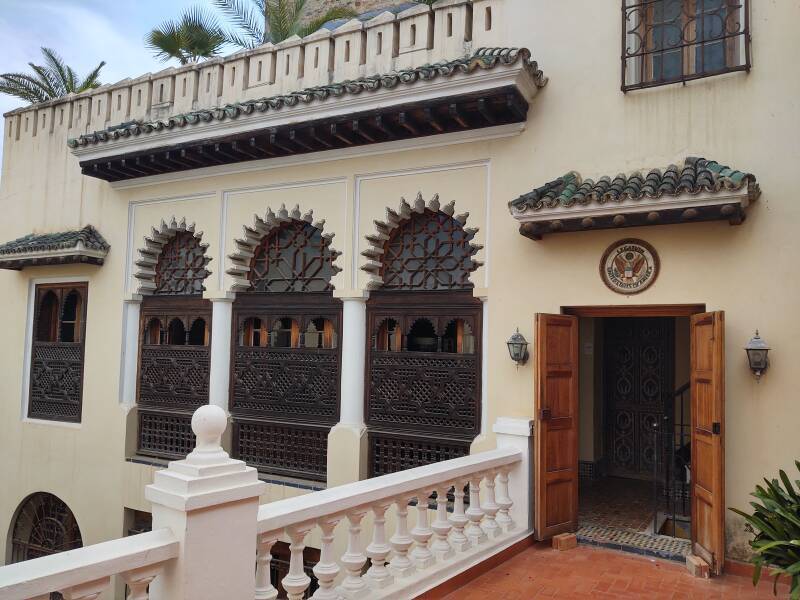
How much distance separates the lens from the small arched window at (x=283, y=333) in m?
9.22

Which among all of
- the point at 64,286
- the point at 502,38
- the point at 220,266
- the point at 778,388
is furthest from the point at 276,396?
the point at 778,388

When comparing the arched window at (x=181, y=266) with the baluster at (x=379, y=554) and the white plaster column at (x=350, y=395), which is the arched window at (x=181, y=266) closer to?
the white plaster column at (x=350, y=395)

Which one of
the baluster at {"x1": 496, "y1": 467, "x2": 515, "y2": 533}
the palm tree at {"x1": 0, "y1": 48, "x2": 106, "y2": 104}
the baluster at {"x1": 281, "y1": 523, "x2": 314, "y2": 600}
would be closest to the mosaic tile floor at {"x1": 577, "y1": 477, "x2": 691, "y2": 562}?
the baluster at {"x1": 496, "y1": 467, "x2": 515, "y2": 533}

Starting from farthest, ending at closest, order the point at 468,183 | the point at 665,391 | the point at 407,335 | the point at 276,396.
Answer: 1. the point at 665,391
2. the point at 276,396
3. the point at 407,335
4. the point at 468,183

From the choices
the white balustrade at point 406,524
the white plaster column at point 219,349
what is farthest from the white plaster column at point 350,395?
the white balustrade at point 406,524

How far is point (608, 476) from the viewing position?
10250 mm

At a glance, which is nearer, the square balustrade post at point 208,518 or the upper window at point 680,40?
the square balustrade post at point 208,518

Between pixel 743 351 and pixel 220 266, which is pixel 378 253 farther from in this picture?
pixel 743 351

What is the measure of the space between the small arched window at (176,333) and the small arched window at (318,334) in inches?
92.8

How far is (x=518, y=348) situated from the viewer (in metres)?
7.12

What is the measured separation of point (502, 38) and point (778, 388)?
4.96 metres

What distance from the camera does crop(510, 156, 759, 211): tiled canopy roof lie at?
5797mm

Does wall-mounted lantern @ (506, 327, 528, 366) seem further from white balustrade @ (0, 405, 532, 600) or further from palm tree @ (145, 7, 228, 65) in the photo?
palm tree @ (145, 7, 228, 65)

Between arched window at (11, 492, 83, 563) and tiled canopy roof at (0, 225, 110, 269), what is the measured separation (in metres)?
4.06
